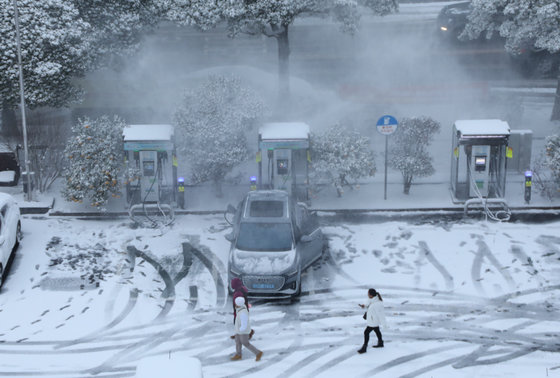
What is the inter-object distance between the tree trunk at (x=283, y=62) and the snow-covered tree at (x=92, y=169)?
7736 mm

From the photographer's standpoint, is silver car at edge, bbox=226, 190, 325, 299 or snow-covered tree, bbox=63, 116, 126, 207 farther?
snow-covered tree, bbox=63, 116, 126, 207

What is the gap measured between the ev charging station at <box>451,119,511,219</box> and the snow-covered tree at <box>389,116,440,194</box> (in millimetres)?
789

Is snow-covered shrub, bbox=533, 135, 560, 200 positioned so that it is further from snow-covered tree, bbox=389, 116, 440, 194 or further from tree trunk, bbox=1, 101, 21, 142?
tree trunk, bbox=1, 101, 21, 142

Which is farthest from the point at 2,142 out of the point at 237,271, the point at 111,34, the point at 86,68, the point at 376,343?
the point at 376,343

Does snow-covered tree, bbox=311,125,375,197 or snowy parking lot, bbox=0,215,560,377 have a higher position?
snow-covered tree, bbox=311,125,375,197

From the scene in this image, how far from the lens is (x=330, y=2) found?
24.2 metres

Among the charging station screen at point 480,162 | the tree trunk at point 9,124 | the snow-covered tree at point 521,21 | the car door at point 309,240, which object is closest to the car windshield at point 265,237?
the car door at point 309,240

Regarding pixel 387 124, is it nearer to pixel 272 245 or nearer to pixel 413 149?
pixel 413 149

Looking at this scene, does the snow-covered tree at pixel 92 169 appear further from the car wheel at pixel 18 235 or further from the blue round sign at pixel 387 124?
the blue round sign at pixel 387 124

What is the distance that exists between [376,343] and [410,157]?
890 cm

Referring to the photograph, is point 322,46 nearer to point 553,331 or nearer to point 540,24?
point 540,24

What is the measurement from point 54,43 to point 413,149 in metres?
11.3

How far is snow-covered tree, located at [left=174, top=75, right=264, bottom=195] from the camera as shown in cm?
2103

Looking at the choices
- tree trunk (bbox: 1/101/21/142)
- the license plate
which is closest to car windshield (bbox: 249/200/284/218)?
the license plate
